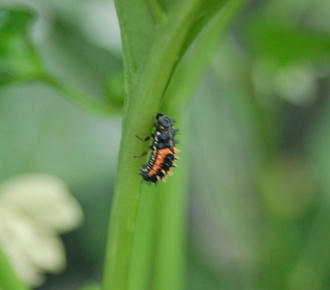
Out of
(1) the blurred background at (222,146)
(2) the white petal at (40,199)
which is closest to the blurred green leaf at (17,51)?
(2) the white petal at (40,199)

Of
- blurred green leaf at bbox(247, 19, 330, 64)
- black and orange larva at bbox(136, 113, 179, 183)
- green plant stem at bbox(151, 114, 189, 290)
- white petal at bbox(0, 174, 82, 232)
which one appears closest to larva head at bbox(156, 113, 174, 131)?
black and orange larva at bbox(136, 113, 179, 183)

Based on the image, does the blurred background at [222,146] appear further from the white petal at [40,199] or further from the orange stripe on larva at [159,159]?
the orange stripe on larva at [159,159]

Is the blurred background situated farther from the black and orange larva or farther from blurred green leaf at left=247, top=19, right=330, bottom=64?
the black and orange larva

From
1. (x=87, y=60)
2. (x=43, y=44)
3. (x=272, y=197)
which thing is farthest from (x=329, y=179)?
(x=43, y=44)

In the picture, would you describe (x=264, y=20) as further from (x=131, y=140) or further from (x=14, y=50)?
(x=131, y=140)

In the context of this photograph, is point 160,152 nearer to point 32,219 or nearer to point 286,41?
point 32,219
